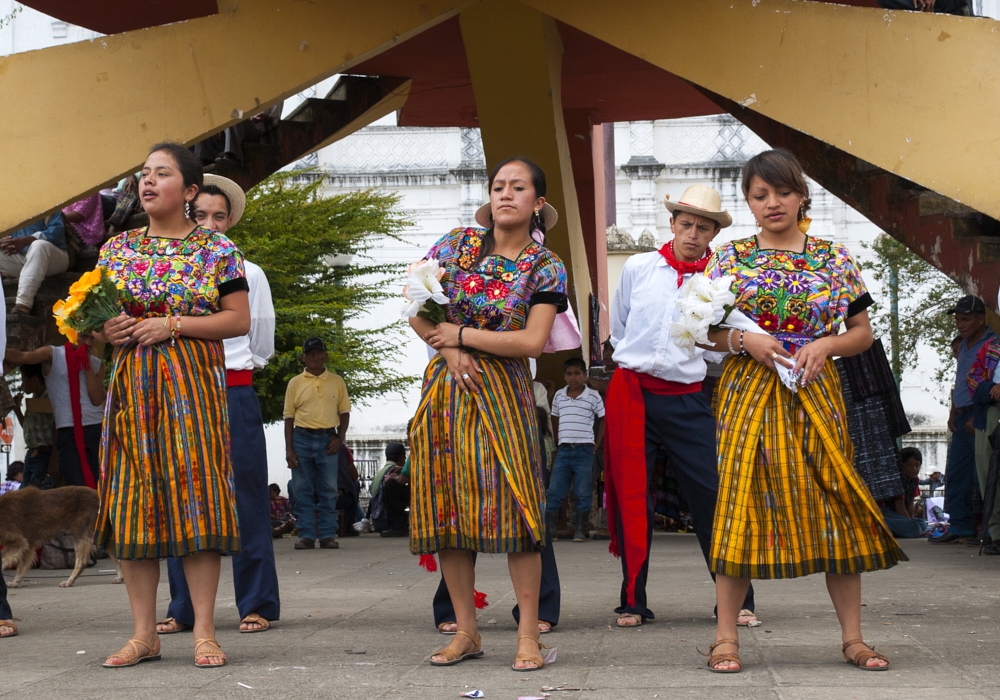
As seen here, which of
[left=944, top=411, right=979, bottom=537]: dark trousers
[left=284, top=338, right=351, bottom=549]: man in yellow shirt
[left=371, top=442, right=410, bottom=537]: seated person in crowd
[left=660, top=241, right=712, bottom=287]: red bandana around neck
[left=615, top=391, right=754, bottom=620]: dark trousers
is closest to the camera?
[left=615, top=391, right=754, bottom=620]: dark trousers

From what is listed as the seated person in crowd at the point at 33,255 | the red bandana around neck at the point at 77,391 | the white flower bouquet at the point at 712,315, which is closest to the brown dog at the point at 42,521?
the red bandana around neck at the point at 77,391

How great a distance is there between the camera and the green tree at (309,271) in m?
21.3

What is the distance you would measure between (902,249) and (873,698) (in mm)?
23342

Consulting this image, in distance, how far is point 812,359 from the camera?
167 inches

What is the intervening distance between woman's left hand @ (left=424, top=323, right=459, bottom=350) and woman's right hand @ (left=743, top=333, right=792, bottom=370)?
1.06 m

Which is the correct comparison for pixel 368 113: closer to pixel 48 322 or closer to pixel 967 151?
pixel 48 322

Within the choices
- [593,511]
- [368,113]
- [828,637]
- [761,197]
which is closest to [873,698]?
[828,637]

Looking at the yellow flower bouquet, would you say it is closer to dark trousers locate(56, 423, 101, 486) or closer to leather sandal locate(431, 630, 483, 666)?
leather sandal locate(431, 630, 483, 666)

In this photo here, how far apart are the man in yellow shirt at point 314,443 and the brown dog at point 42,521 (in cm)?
344

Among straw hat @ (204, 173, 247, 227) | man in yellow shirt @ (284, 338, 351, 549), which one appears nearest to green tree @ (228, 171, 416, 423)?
man in yellow shirt @ (284, 338, 351, 549)

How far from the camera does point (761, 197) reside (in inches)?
175

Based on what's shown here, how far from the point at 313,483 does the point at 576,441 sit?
8.67 feet

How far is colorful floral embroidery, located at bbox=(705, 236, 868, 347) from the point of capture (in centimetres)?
439

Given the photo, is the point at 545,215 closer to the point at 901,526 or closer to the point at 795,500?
the point at 795,500
